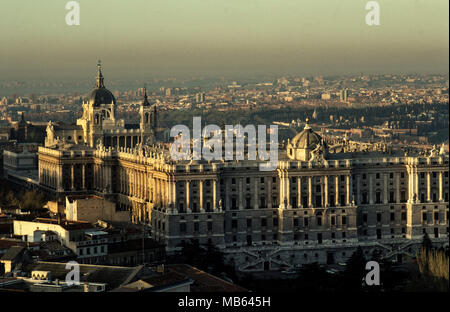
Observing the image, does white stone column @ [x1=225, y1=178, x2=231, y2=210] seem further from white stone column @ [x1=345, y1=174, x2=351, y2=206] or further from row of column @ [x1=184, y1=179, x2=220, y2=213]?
white stone column @ [x1=345, y1=174, x2=351, y2=206]

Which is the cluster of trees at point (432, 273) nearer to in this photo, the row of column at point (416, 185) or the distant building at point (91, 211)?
the row of column at point (416, 185)

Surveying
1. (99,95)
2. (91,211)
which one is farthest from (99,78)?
(91,211)

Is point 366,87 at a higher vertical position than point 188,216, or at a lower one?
higher

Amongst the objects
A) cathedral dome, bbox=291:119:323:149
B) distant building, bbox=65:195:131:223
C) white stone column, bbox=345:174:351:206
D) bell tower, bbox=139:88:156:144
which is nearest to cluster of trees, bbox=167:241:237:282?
distant building, bbox=65:195:131:223

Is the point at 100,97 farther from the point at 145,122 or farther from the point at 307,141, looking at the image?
the point at 307,141
